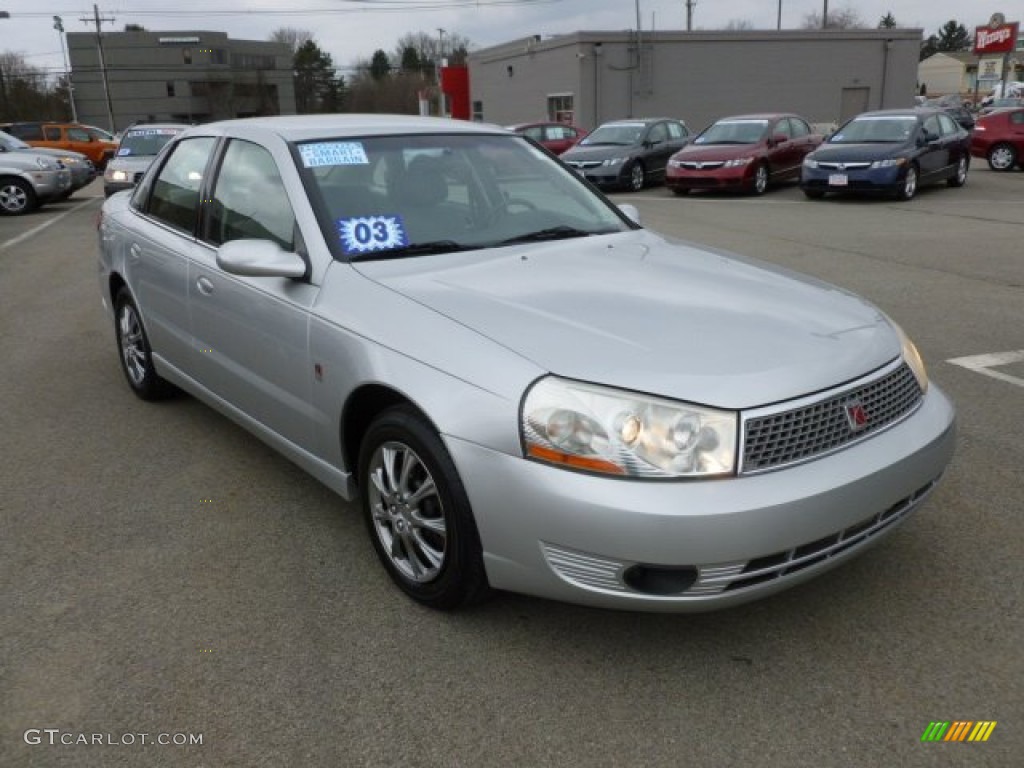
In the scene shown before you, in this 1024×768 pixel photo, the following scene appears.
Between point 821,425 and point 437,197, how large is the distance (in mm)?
1913

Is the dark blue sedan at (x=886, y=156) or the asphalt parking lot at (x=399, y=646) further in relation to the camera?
the dark blue sedan at (x=886, y=156)

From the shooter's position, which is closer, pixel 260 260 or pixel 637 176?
pixel 260 260

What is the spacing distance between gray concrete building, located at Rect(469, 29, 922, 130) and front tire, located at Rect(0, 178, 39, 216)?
22.9 m

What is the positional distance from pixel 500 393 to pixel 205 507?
76.9 inches

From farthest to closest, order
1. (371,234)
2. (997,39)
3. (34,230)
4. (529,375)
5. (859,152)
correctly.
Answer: (997,39), (859,152), (34,230), (371,234), (529,375)

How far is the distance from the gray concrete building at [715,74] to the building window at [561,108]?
0.04 metres

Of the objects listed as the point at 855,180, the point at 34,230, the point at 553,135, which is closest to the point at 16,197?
the point at 34,230

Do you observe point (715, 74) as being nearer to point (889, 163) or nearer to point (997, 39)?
point (997, 39)

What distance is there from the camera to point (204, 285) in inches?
160

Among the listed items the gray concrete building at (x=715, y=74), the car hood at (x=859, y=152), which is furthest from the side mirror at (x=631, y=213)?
the gray concrete building at (x=715, y=74)

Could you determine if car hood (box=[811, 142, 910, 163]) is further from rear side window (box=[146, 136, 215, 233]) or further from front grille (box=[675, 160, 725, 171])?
rear side window (box=[146, 136, 215, 233])

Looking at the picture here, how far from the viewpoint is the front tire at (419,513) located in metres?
2.73

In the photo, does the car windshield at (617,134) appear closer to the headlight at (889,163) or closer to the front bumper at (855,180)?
the front bumper at (855,180)

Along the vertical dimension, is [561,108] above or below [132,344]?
above
